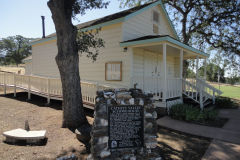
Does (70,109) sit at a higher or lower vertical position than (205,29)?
lower

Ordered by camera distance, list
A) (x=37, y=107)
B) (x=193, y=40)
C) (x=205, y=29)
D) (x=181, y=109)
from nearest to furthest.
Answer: (x=181, y=109), (x=37, y=107), (x=205, y=29), (x=193, y=40)

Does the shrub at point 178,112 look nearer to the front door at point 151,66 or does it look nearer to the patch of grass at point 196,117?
the patch of grass at point 196,117

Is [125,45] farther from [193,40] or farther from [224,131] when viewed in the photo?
[193,40]

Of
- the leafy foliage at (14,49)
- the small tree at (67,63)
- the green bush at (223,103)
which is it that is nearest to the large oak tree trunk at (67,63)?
the small tree at (67,63)

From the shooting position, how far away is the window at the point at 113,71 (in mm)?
8424

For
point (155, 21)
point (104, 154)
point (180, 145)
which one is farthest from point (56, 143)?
point (155, 21)

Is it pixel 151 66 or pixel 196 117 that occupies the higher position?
pixel 151 66

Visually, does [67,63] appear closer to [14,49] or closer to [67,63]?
[67,63]

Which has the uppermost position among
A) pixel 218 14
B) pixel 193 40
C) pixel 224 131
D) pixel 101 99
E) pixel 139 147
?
pixel 218 14

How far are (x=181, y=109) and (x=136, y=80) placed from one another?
246 centimetres

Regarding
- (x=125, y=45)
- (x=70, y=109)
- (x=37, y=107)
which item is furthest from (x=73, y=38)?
(x=37, y=107)

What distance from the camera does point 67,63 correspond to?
5379mm

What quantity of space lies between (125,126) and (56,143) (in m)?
2.27

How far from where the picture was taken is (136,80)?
7.91 m
